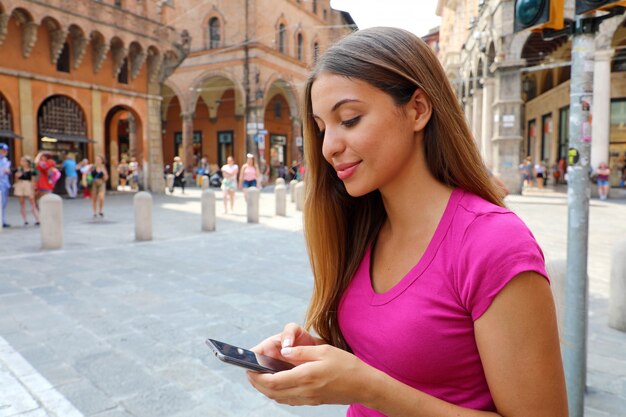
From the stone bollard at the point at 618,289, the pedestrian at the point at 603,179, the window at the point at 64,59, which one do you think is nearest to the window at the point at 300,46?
the window at the point at 64,59

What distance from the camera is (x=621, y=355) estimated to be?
421 cm

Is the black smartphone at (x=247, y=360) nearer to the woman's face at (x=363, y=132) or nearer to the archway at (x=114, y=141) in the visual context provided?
the woman's face at (x=363, y=132)

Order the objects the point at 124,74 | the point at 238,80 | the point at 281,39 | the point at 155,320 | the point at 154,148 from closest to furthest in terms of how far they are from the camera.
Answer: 1. the point at 155,320
2. the point at 124,74
3. the point at 154,148
4. the point at 238,80
5. the point at 281,39

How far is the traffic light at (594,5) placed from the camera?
110 inches

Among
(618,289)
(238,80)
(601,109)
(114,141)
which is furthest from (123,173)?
(618,289)

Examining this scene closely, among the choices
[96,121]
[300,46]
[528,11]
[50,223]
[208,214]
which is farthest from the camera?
[300,46]

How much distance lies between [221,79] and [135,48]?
12287 mm

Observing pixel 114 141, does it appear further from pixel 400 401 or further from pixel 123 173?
pixel 400 401

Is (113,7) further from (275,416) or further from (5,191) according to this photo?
(275,416)

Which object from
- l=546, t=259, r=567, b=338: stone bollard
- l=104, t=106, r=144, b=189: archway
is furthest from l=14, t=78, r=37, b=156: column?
l=546, t=259, r=567, b=338: stone bollard

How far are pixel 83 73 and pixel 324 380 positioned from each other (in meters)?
24.8

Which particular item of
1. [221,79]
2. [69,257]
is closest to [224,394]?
[69,257]

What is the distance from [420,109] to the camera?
133cm

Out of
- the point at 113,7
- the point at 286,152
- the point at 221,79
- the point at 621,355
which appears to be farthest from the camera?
the point at 286,152
